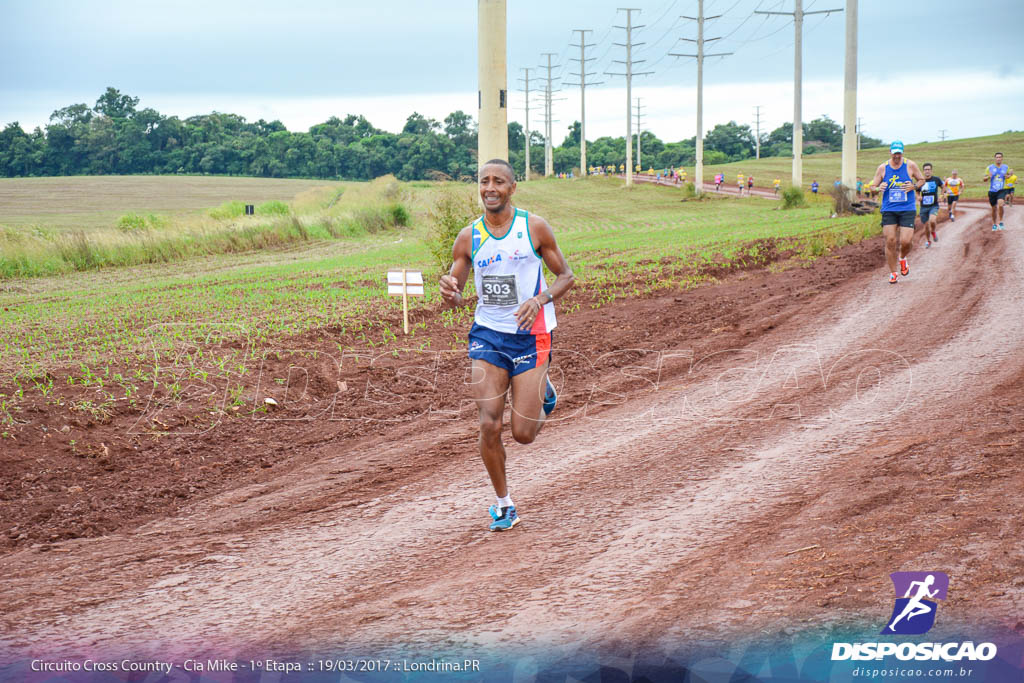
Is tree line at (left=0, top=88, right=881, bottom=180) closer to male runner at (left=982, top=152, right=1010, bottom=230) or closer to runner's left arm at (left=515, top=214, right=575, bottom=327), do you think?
Answer: male runner at (left=982, top=152, right=1010, bottom=230)

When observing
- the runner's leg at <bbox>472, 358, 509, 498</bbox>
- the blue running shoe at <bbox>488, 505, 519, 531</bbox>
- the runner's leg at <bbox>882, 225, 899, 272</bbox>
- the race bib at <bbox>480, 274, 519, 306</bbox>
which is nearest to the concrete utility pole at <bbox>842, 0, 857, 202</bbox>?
the runner's leg at <bbox>882, 225, 899, 272</bbox>

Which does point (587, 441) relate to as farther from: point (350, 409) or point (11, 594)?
point (11, 594)

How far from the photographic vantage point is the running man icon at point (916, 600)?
4.12 m

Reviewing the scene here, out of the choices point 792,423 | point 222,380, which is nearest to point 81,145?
point 222,380

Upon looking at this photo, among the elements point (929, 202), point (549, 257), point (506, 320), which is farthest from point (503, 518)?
point (929, 202)

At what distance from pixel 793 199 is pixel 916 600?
4687 cm

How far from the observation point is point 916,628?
410 centimetres

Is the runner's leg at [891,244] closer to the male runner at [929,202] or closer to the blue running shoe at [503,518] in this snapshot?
the male runner at [929,202]

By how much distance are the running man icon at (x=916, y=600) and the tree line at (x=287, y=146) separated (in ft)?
149

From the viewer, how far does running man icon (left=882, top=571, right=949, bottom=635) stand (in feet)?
13.5

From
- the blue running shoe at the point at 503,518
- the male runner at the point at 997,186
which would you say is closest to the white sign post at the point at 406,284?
the blue running shoe at the point at 503,518

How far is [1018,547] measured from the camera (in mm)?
4828

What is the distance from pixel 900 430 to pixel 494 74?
10.5 m

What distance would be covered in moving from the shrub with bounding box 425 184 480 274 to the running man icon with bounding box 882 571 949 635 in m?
13.7
